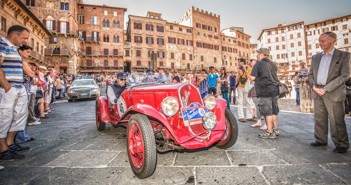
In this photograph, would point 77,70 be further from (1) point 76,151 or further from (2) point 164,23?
(1) point 76,151

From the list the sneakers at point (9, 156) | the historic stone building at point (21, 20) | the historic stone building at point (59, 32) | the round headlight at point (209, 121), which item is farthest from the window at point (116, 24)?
the round headlight at point (209, 121)

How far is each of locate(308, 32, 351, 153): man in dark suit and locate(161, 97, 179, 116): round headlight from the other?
8.07 ft

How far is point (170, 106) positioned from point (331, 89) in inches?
102

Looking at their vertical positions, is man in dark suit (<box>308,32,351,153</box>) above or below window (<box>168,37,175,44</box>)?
below

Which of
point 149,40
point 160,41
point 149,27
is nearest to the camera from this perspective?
point 149,27

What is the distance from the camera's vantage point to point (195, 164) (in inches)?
103

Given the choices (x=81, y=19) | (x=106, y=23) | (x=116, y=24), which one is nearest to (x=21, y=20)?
(x=81, y=19)

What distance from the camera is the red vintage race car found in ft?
7.56

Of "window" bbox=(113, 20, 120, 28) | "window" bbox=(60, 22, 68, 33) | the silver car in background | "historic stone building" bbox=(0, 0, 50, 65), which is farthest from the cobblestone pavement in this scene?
"window" bbox=(113, 20, 120, 28)

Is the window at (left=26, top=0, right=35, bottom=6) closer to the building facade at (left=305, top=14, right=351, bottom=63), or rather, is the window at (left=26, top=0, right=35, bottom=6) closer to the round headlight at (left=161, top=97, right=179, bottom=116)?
→ the round headlight at (left=161, top=97, right=179, bottom=116)

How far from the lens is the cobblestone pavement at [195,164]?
2.20 m

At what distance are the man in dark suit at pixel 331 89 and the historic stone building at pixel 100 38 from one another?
38385mm

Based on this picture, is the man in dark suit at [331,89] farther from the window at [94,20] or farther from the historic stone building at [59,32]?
the window at [94,20]

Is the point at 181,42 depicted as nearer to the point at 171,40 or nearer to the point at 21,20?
the point at 171,40
